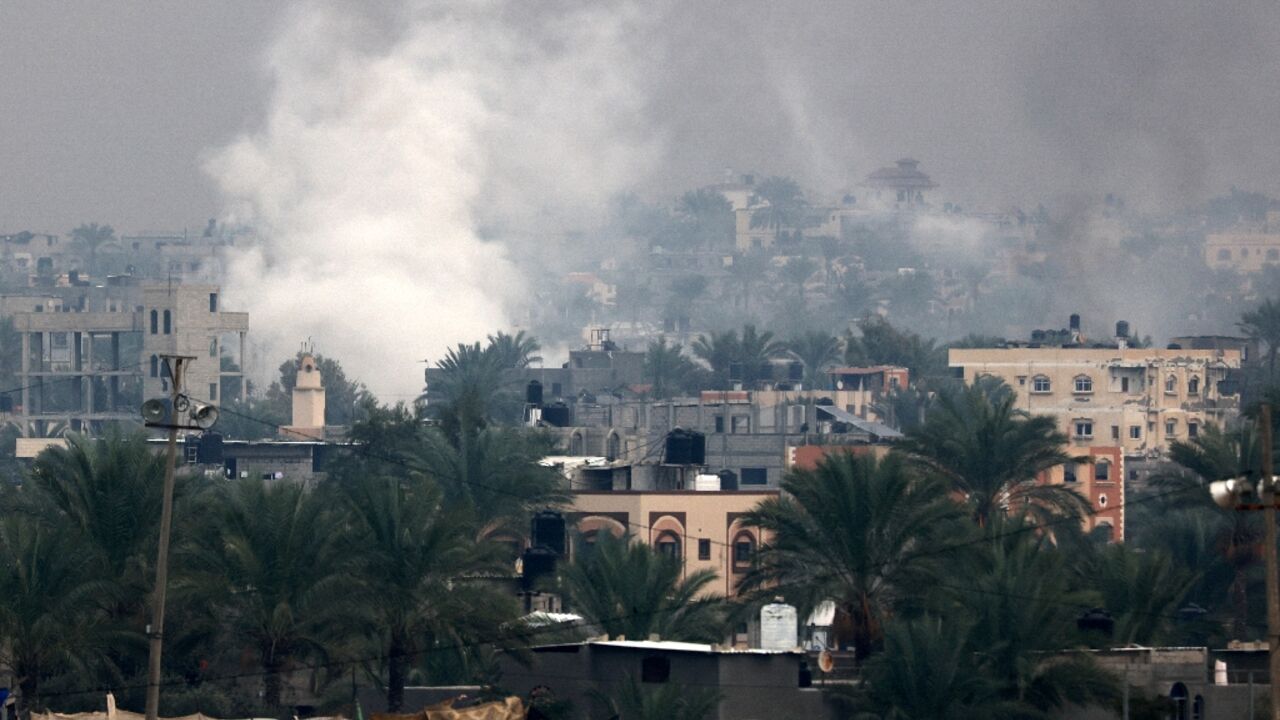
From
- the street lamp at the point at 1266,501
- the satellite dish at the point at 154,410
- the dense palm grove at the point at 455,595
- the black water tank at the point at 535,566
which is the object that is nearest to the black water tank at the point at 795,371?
the black water tank at the point at 535,566

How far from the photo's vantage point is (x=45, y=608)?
2303 inches

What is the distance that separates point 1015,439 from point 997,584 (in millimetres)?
16382

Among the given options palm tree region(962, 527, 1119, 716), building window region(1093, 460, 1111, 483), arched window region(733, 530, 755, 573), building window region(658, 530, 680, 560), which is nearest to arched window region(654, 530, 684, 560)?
building window region(658, 530, 680, 560)

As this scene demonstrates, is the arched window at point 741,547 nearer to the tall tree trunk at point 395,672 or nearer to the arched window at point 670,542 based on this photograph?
the arched window at point 670,542

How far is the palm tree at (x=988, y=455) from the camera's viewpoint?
241 feet

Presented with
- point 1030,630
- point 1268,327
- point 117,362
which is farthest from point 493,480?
point 117,362

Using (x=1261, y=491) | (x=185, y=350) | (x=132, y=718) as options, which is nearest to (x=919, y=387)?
(x=185, y=350)

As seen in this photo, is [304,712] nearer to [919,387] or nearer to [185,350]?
[919,387]

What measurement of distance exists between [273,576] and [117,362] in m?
125

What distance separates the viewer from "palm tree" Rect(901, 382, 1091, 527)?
7331 centimetres

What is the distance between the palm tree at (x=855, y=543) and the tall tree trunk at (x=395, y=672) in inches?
247

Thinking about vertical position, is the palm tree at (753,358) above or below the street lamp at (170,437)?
above

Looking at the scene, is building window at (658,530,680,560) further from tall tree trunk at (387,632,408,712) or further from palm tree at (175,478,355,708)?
tall tree trunk at (387,632,408,712)

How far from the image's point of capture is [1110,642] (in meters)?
58.8
